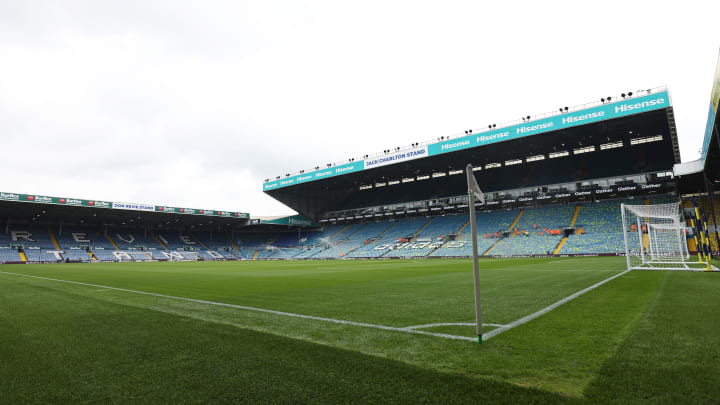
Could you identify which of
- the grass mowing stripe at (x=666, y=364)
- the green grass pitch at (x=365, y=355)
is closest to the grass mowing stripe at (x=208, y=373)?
the green grass pitch at (x=365, y=355)

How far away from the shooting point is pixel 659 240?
26.9m

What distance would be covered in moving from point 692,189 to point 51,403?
52261 mm

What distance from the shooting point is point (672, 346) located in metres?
3.82

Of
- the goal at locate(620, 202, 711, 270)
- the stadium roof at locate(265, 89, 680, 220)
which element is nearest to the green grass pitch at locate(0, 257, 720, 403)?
the goal at locate(620, 202, 711, 270)

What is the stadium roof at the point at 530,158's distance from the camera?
31984 mm

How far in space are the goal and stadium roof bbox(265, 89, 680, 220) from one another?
808 cm

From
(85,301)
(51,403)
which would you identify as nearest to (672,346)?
(51,403)

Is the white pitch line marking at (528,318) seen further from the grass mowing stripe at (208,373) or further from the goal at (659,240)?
the goal at (659,240)

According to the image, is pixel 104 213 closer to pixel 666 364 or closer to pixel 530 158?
pixel 530 158

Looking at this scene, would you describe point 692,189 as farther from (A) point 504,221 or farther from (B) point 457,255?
(B) point 457,255

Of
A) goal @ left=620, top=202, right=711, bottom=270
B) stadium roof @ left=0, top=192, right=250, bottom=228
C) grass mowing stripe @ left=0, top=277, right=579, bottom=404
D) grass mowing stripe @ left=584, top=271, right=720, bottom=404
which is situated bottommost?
grass mowing stripe @ left=0, top=277, right=579, bottom=404

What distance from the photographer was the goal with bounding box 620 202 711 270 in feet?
56.5

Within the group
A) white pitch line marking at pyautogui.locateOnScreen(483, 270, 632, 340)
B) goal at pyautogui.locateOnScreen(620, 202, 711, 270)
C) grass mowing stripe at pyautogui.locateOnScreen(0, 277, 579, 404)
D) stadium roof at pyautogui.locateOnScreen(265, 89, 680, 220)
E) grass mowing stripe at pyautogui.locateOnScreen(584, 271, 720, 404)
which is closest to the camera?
grass mowing stripe at pyautogui.locateOnScreen(584, 271, 720, 404)

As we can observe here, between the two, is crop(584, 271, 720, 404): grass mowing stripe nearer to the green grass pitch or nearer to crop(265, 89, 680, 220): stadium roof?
the green grass pitch
